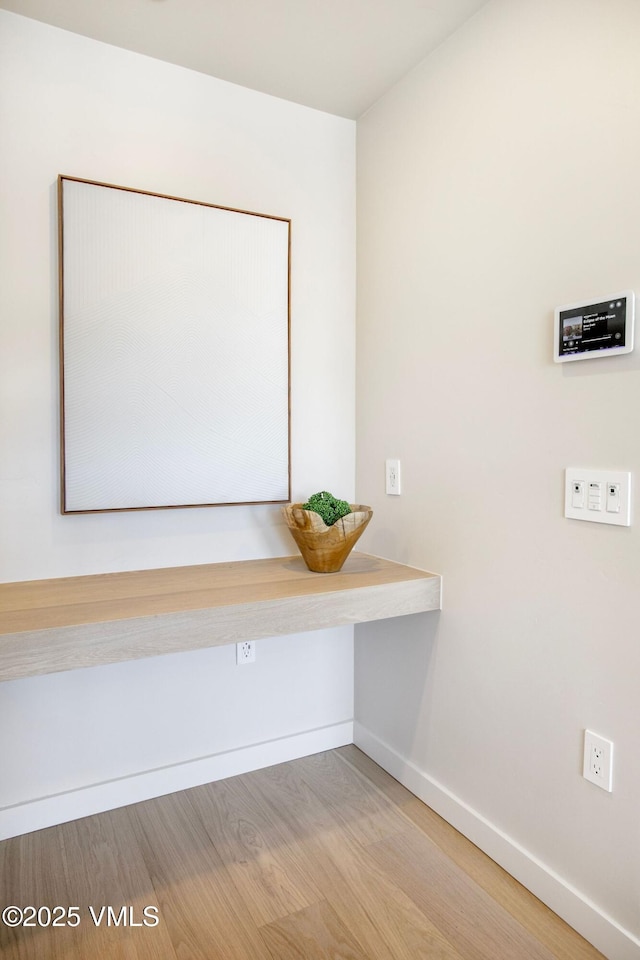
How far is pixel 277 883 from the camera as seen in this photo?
1582mm

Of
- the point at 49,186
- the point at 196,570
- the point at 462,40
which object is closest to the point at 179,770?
the point at 196,570

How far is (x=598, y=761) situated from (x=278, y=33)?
216 centimetres

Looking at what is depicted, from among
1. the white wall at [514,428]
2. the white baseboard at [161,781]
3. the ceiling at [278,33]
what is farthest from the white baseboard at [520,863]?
the ceiling at [278,33]

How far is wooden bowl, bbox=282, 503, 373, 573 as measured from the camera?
6.06 ft

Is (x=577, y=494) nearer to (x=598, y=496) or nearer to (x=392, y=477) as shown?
(x=598, y=496)

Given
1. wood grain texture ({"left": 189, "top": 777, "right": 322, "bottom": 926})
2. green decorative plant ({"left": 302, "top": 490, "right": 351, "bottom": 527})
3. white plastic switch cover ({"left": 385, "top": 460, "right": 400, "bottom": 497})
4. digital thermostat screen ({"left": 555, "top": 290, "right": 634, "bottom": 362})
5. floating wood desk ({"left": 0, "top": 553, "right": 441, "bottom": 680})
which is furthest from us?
white plastic switch cover ({"left": 385, "top": 460, "right": 400, "bottom": 497})

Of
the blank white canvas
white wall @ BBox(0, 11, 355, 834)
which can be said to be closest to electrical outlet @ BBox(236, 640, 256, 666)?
white wall @ BBox(0, 11, 355, 834)

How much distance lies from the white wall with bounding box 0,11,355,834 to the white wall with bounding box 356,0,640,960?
0.73ft

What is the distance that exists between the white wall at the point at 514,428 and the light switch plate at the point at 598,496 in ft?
0.09

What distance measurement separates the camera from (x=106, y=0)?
5.32 feet

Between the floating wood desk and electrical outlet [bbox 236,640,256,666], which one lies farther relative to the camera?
electrical outlet [bbox 236,640,256,666]

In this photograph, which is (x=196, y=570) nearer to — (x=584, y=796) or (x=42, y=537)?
(x=42, y=537)

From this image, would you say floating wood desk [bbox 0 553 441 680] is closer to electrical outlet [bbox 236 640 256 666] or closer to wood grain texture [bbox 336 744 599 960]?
electrical outlet [bbox 236 640 256 666]

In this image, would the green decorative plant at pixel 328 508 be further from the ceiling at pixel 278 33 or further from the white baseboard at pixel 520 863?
the ceiling at pixel 278 33
